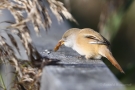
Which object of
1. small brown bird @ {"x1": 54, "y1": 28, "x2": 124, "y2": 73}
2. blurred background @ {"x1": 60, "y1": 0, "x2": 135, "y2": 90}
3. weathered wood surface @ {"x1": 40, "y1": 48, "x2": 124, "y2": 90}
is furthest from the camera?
blurred background @ {"x1": 60, "y1": 0, "x2": 135, "y2": 90}

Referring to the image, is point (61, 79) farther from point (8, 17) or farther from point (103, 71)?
point (8, 17)

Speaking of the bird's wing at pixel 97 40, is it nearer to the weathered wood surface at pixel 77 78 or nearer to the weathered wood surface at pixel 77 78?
the weathered wood surface at pixel 77 78

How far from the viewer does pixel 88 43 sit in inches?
142

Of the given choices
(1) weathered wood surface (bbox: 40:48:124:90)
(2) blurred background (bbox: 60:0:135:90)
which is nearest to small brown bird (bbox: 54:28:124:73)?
(1) weathered wood surface (bbox: 40:48:124:90)

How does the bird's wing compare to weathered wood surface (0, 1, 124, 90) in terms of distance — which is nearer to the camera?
weathered wood surface (0, 1, 124, 90)

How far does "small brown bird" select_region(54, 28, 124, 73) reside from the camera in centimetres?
349

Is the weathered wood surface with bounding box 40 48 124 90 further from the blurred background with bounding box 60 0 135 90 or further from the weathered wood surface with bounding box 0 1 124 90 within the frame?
the blurred background with bounding box 60 0 135 90

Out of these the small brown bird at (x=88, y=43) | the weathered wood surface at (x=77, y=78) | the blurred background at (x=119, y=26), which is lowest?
the blurred background at (x=119, y=26)

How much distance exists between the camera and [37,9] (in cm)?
218

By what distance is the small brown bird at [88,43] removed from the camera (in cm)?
349

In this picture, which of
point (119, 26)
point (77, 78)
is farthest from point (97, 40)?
point (119, 26)

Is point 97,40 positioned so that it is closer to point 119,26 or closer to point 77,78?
point 77,78

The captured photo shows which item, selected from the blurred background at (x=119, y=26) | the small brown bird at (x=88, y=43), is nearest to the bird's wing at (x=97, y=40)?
the small brown bird at (x=88, y=43)

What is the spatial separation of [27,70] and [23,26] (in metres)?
A: 0.30
